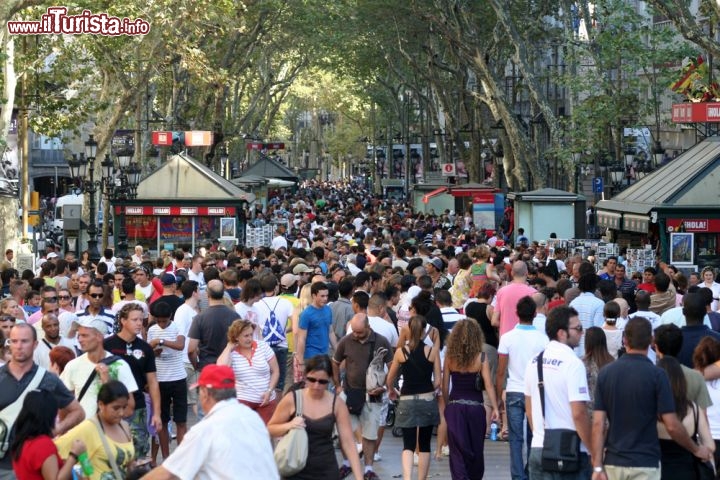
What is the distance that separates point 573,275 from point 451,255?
12.9 feet

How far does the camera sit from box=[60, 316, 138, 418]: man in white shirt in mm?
9234

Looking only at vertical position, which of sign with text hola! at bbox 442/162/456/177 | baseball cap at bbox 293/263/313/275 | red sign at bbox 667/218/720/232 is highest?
A: sign with text hola! at bbox 442/162/456/177

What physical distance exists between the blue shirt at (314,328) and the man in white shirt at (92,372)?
3.59 m

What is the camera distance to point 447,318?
1351 cm

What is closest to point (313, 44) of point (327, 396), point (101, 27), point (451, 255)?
point (101, 27)

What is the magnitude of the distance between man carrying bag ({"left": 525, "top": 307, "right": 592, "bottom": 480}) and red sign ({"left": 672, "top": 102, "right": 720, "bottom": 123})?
68.1 ft

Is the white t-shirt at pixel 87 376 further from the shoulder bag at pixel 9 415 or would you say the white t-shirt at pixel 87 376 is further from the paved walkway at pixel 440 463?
the paved walkway at pixel 440 463

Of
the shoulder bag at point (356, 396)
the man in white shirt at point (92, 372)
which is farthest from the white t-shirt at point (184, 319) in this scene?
the man in white shirt at point (92, 372)

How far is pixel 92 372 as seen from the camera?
30.8 ft

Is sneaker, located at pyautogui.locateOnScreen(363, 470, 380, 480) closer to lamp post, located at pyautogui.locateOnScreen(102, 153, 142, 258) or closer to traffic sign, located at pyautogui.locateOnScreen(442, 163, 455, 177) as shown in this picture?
lamp post, located at pyautogui.locateOnScreen(102, 153, 142, 258)

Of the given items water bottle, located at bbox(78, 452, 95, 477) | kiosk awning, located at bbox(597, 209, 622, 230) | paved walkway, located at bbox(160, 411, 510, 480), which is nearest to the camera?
water bottle, located at bbox(78, 452, 95, 477)

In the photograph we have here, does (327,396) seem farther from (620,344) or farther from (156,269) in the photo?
(156,269)

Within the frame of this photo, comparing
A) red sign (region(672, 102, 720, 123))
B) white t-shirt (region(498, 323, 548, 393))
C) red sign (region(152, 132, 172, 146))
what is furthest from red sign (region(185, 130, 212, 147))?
white t-shirt (region(498, 323, 548, 393))

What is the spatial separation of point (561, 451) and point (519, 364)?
8.24 feet
